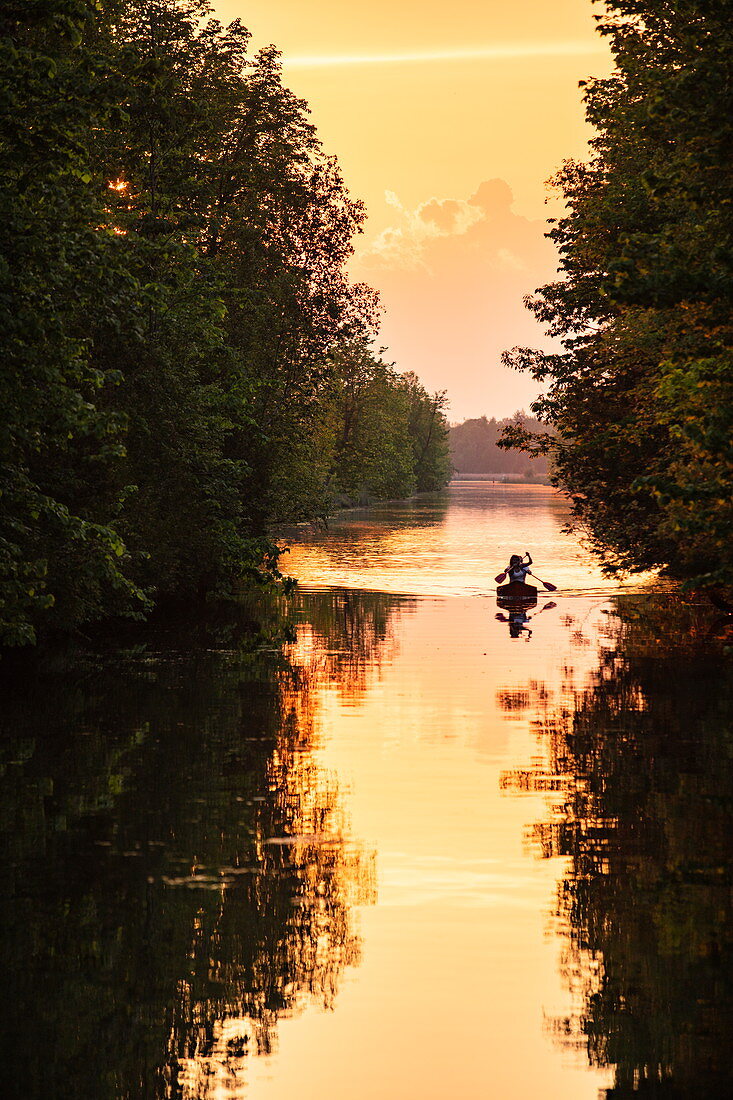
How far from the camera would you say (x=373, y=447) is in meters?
127

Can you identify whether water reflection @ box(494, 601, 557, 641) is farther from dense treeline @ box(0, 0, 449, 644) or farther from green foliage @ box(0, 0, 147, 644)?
green foliage @ box(0, 0, 147, 644)

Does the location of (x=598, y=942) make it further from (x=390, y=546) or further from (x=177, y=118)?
(x=390, y=546)

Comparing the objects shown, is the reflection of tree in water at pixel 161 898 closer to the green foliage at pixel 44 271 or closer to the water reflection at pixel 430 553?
the green foliage at pixel 44 271

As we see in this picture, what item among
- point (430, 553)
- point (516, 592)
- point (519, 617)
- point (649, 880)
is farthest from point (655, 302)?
point (430, 553)

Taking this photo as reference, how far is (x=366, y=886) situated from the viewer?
40.8ft

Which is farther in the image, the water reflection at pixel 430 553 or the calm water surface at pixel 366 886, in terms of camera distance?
the water reflection at pixel 430 553

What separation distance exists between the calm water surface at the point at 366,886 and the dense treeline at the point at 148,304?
298cm

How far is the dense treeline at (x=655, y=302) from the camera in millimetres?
17266

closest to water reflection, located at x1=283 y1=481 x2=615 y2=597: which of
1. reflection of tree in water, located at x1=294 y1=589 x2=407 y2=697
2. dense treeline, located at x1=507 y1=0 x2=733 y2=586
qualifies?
reflection of tree in water, located at x1=294 y1=589 x2=407 y2=697

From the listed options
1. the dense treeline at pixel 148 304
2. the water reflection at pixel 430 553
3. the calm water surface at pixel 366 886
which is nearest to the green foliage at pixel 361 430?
the water reflection at pixel 430 553

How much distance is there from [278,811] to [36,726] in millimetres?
6943

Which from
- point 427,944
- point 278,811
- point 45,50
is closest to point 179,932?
point 427,944

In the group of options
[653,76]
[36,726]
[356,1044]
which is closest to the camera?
[356,1044]

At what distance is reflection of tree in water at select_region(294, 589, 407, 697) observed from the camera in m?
28.0
